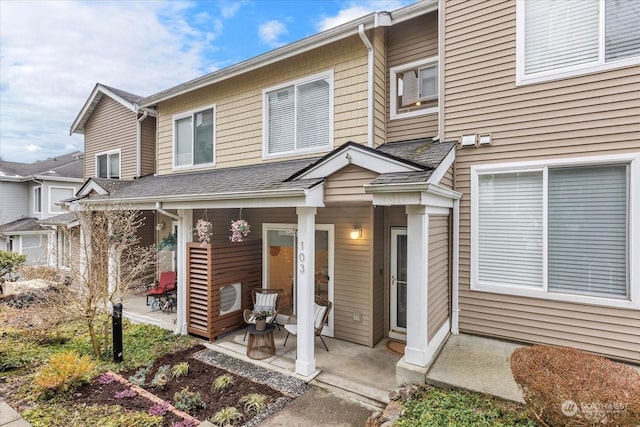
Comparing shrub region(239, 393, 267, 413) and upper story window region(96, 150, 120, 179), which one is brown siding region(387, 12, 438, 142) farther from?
upper story window region(96, 150, 120, 179)

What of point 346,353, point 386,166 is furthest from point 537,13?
point 346,353

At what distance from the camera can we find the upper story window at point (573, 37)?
4.23m

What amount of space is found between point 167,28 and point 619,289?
1773 cm

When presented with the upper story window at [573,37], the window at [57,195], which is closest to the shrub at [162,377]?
the upper story window at [573,37]

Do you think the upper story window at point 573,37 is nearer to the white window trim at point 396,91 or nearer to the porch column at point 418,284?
the white window trim at point 396,91

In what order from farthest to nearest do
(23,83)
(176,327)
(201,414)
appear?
(23,83)
(176,327)
(201,414)

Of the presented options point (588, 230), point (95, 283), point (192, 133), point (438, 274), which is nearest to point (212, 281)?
point (95, 283)

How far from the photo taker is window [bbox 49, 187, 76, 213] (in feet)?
56.7

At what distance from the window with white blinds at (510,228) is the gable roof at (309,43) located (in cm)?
326

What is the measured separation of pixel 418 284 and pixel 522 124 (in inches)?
118

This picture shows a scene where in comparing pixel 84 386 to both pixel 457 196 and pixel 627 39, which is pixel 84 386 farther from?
pixel 627 39

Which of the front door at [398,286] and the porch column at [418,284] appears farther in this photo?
the front door at [398,286]

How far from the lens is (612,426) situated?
2521 millimetres

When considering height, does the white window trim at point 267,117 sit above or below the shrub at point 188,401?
above
